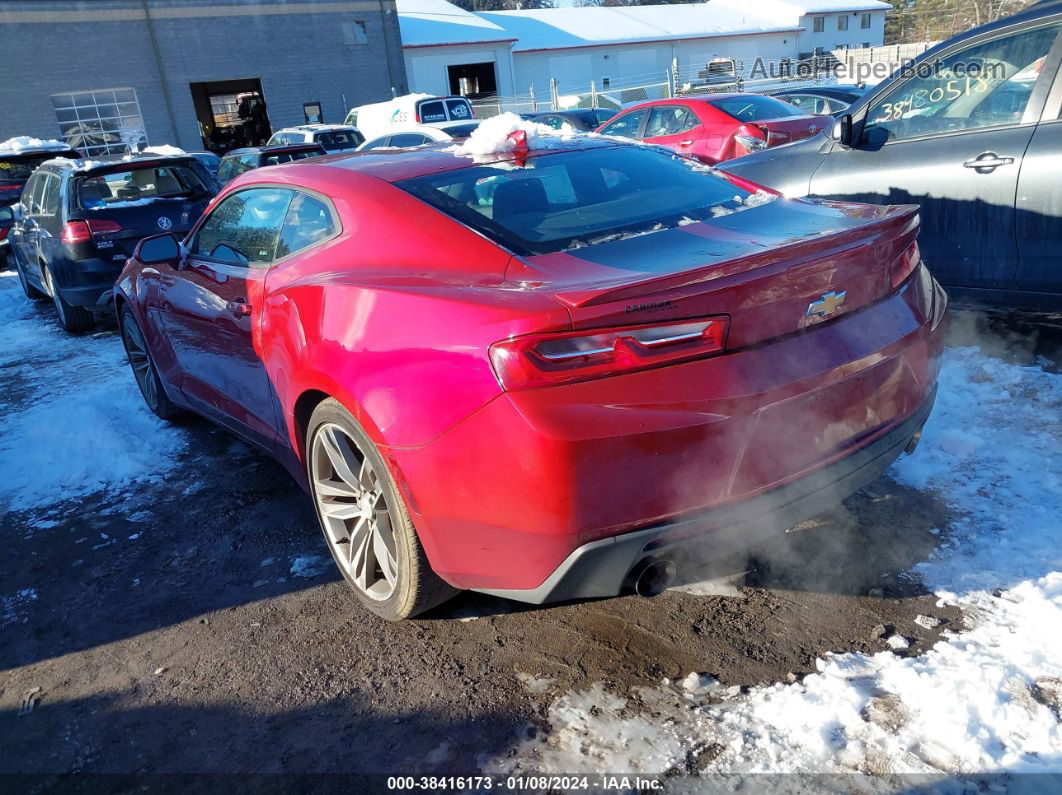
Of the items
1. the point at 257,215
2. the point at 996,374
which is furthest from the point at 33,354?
the point at 996,374

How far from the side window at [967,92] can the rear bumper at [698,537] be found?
2858mm

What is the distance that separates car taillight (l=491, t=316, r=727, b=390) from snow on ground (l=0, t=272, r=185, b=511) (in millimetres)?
2878

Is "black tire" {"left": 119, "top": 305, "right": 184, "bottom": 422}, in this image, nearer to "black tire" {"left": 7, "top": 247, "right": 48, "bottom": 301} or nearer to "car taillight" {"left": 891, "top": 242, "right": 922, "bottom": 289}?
"car taillight" {"left": 891, "top": 242, "right": 922, "bottom": 289}

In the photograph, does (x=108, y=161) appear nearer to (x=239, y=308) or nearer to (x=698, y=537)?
(x=239, y=308)

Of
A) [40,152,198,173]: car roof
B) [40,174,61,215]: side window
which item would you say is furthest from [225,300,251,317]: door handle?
[40,174,61,215]: side window

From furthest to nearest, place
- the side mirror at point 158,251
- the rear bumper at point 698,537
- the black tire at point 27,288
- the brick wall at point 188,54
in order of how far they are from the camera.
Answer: the brick wall at point 188,54 → the black tire at point 27,288 → the side mirror at point 158,251 → the rear bumper at point 698,537

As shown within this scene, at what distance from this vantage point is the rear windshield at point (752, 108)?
10.4m

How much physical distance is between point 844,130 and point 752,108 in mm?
6109

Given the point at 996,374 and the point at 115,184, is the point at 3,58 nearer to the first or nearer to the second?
the point at 115,184

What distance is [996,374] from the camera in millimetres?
4305

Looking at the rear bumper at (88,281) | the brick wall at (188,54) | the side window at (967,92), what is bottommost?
the rear bumper at (88,281)

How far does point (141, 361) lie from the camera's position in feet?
17.0

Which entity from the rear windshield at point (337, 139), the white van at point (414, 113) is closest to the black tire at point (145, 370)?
the rear windshield at point (337, 139)

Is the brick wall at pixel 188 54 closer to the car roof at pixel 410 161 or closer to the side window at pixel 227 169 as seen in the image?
the side window at pixel 227 169
